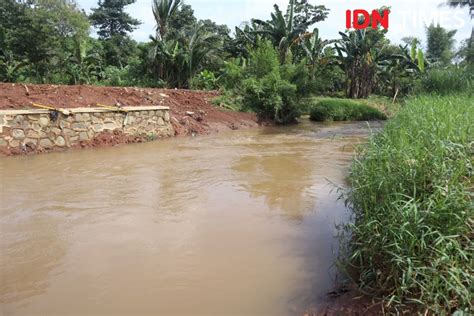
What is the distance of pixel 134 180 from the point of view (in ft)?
21.5

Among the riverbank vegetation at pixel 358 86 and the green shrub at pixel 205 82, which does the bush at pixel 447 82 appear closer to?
the riverbank vegetation at pixel 358 86

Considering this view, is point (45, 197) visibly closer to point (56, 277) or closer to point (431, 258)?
point (56, 277)

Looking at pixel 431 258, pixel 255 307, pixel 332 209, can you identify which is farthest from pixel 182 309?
pixel 332 209

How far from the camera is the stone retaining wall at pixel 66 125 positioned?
8477 mm

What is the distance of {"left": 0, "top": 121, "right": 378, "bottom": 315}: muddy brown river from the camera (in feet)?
9.50

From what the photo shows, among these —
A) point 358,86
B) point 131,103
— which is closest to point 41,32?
point 131,103

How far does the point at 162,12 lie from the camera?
20531mm

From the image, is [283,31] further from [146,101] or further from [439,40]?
[439,40]

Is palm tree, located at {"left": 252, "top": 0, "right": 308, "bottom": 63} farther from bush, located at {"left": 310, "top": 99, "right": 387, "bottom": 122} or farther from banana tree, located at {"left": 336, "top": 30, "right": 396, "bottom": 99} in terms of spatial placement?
banana tree, located at {"left": 336, "top": 30, "right": 396, "bottom": 99}

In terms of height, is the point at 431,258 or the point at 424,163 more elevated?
the point at 424,163

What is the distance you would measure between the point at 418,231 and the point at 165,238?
7.78 feet

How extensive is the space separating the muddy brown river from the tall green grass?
1.66 ft

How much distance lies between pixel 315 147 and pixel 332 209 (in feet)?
18.8

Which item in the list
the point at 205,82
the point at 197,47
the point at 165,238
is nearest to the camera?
the point at 165,238
